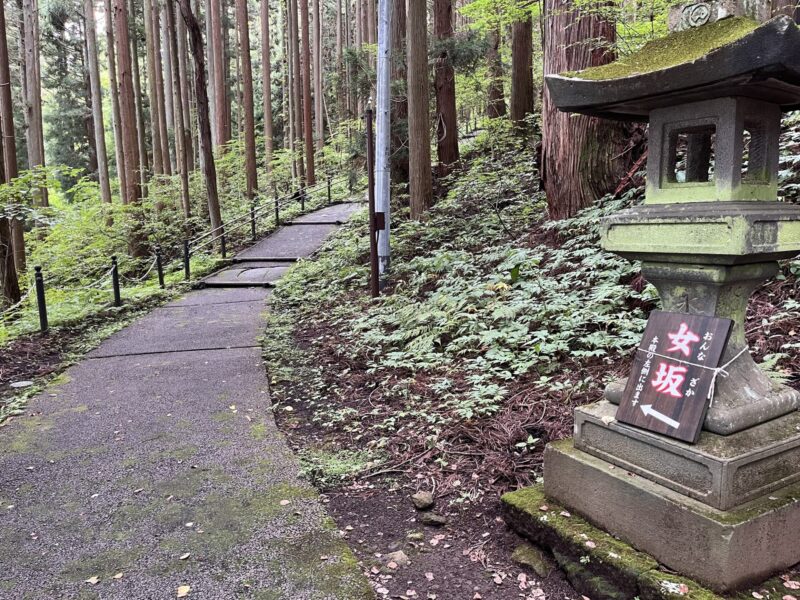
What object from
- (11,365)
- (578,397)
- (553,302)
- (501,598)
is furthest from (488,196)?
(501,598)

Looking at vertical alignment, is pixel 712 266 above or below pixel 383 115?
below

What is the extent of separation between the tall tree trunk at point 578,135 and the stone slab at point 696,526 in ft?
16.6

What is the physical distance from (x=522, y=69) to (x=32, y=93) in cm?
1413

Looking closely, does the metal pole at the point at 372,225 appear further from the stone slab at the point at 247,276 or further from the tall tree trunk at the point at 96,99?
the tall tree trunk at the point at 96,99

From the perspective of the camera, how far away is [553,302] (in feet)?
17.5

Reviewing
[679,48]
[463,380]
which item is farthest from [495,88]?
[679,48]

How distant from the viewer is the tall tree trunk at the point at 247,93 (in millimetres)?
17875

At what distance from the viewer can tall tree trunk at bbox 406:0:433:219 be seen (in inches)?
410

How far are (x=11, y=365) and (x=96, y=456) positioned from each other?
3317mm

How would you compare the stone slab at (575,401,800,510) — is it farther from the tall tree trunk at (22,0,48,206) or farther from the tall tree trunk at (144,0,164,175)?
the tall tree trunk at (144,0,164,175)

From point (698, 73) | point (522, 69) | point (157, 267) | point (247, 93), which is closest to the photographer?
point (698, 73)

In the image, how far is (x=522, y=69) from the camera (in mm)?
13844

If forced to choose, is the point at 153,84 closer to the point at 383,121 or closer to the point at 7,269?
the point at 7,269

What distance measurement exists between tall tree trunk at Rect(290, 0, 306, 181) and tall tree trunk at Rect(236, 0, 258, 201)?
3.21 metres
